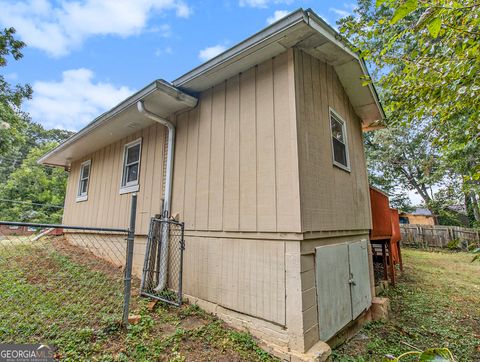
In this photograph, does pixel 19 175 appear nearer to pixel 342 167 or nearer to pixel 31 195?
pixel 31 195

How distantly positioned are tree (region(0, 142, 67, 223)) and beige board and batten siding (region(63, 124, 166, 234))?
30.9 ft

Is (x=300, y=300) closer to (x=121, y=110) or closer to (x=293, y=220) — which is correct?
(x=293, y=220)

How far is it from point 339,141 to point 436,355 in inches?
163

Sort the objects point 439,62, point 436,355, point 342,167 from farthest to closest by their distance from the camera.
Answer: point 342,167, point 439,62, point 436,355

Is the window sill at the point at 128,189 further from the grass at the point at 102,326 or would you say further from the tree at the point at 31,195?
the tree at the point at 31,195

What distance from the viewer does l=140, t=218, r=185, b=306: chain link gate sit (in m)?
4.16

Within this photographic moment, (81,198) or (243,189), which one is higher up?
(81,198)

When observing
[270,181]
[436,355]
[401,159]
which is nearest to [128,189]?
[270,181]

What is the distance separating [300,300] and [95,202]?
625 centimetres

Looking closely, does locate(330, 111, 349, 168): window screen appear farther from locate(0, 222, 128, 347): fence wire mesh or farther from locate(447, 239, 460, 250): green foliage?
locate(0, 222, 128, 347): fence wire mesh

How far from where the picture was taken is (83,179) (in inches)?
312

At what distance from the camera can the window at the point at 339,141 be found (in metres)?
4.30

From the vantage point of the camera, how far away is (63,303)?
344cm

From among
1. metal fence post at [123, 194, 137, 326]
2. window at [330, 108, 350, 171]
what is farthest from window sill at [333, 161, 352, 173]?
metal fence post at [123, 194, 137, 326]
